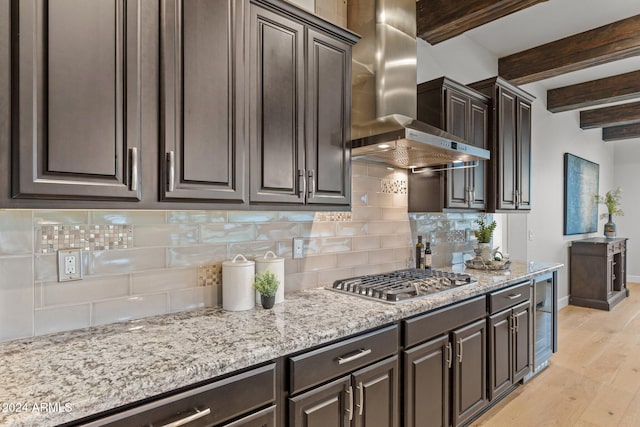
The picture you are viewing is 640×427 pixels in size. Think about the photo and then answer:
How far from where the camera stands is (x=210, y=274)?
1827 mm

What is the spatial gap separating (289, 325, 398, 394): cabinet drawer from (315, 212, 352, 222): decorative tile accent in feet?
2.78

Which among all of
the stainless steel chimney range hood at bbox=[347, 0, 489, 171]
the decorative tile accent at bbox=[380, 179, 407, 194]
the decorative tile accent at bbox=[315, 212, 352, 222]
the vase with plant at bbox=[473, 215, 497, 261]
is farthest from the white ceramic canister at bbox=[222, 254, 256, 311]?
the vase with plant at bbox=[473, 215, 497, 261]

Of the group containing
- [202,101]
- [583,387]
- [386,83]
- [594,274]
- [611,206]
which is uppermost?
[386,83]

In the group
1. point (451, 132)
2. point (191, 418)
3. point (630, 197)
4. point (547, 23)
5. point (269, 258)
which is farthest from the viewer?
point (630, 197)

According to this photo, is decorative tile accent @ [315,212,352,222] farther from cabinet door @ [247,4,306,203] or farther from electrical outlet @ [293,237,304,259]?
cabinet door @ [247,4,306,203]

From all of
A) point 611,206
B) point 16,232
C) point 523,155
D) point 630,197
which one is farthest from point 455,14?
point 630,197

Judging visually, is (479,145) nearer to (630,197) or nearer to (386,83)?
(386,83)

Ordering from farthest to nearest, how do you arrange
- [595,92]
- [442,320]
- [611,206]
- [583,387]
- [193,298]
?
1. [611,206]
2. [595,92]
3. [583,387]
4. [442,320]
5. [193,298]

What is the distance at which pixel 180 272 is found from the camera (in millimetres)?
1727

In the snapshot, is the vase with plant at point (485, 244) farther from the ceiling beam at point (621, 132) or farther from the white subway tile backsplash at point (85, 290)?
the ceiling beam at point (621, 132)

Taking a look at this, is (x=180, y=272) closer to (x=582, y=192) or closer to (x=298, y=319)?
(x=298, y=319)

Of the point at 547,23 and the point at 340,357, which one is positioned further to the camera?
the point at 547,23

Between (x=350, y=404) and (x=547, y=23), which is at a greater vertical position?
(x=547, y=23)

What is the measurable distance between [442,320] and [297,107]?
1.43 metres
